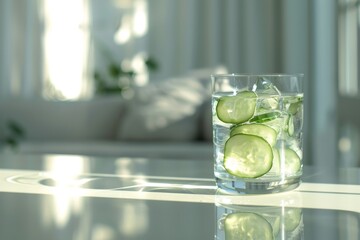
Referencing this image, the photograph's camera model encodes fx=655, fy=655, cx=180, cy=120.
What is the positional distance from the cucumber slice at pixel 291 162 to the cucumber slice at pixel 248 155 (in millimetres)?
42

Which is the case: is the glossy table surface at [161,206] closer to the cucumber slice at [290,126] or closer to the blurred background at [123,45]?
the cucumber slice at [290,126]

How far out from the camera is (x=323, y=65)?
3.54m

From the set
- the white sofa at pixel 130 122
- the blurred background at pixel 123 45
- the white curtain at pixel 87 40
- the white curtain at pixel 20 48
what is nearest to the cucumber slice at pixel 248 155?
the white sofa at pixel 130 122

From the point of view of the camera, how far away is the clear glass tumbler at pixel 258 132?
679mm

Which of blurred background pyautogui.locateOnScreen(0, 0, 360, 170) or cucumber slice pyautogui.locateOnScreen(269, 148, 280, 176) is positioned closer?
cucumber slice pyautogui.locateOnScreen(269, 148, 280, 176)

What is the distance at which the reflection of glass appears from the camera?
1.68 ft

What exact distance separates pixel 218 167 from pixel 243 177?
0.14 ft

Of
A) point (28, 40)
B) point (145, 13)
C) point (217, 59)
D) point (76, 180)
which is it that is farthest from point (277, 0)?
point (76, 180)

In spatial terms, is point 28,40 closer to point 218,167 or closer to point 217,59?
point 217,59

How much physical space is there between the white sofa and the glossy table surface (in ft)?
7.36

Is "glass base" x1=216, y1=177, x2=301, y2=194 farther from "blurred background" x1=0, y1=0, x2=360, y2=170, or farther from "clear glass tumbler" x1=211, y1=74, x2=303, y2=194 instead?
"blurred background" x1=0, y1=0, x2=360, y2=170

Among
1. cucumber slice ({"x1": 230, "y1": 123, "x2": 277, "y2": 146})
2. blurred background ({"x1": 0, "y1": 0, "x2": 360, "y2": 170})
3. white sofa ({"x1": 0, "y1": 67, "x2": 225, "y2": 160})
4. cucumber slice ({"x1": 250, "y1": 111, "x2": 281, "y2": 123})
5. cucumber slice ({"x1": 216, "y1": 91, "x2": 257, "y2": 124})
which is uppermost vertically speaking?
blurred background ({"x1": 0, "y1": 0, "x2": 360, "y2": 170})

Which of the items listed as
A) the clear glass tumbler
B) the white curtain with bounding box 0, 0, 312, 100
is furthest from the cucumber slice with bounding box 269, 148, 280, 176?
the white curtain with bounding box 0, 0, 312, 100

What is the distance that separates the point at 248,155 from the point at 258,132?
0.03 metres
